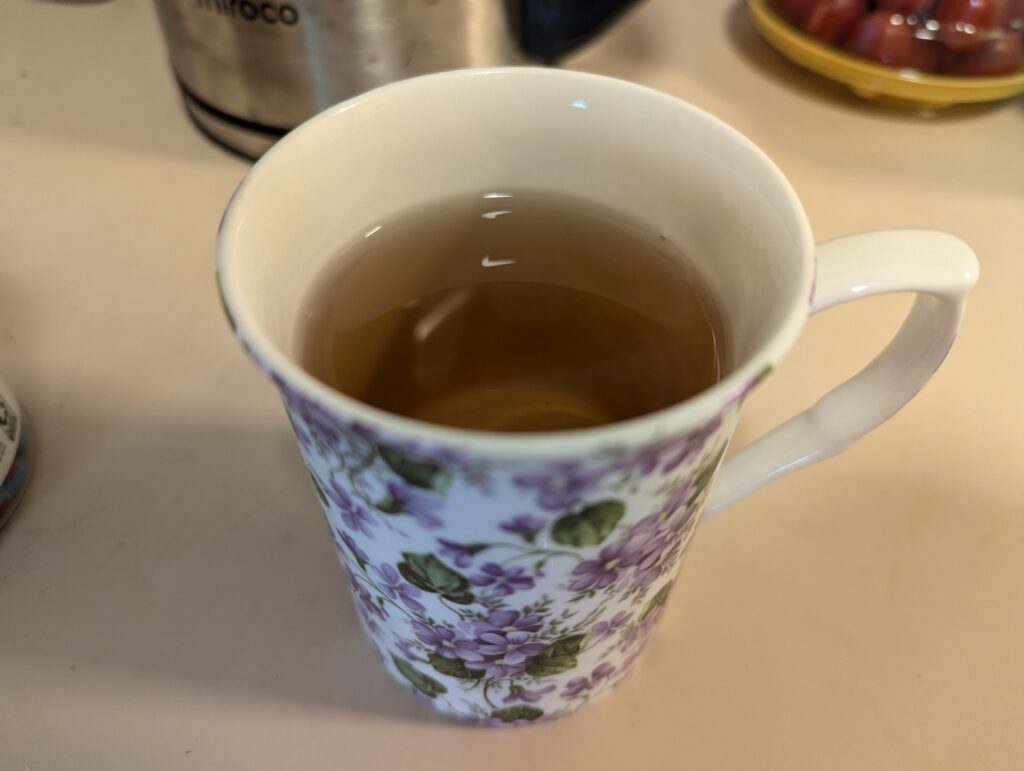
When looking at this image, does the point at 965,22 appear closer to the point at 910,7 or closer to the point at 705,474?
the point at 910,7

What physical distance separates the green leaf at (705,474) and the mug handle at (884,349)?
7 cm

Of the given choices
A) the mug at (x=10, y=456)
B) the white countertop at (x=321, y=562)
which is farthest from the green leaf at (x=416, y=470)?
the mug at (x=10, y=456)

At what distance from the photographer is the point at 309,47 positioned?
2.06 ft

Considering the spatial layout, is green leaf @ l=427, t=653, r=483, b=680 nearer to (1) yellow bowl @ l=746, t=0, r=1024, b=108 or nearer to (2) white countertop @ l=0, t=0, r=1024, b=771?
(2) white countertop @ l=0, t=0, r=1024, b=771

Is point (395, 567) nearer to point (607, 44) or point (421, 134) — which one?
point (421, 134)

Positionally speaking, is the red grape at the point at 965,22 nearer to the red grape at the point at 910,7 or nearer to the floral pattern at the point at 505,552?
the red grape at the point at 910,7

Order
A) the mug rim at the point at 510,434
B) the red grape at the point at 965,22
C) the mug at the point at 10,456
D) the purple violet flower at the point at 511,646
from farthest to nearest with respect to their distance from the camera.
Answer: the red grape at the point at 965,22 → the mug at the point at 10,456 → the purple violet flower at the point at 511,646 → the mug rim at the point at 510,434

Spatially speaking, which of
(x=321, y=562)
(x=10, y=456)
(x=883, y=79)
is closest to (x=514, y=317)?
(x=321, y=562)

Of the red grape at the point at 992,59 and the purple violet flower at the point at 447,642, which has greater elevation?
the red grape at the point at 992,59

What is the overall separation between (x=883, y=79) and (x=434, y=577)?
694 mm

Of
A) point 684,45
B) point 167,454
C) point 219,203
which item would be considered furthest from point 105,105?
point 684,45

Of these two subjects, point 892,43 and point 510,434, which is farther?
point 892,43

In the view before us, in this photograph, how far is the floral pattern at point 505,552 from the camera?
275 mm

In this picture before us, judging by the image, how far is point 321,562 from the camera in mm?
491
